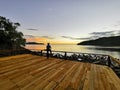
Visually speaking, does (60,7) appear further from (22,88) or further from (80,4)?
(22,88)

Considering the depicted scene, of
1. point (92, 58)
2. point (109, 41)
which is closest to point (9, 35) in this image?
point (92, 58)

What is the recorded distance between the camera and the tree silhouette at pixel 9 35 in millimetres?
22245

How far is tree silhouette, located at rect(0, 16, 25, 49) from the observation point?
22245mm

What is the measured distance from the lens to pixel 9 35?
77.5 ft

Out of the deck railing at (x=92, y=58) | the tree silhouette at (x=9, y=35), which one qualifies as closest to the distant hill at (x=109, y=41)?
the deck railing at (x=92, y=58)

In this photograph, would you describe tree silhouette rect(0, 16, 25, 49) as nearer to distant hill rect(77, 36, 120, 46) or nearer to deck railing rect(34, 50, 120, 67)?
deck railing rect(34, 50, 120, 67)

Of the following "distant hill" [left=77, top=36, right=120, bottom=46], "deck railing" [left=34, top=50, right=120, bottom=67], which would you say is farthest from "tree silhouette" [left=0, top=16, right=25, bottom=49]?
"distant hill" [left=77, top=36, right=120, bottom=46]

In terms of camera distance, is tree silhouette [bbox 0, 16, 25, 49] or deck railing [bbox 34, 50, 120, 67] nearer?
deck railing [bbox 34, 50, 120, 67]

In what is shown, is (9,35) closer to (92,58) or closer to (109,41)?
(92,58)

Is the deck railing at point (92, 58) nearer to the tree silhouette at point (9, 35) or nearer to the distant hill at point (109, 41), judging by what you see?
the tree silhouette at point (9, 35)

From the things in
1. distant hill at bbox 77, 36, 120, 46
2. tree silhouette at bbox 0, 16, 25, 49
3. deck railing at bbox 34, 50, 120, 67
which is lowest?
deck railing at bbox 34, 50, 120, 67

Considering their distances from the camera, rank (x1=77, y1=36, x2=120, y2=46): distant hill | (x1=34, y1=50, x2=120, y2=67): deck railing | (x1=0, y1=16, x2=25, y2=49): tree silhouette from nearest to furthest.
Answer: (x1=34, y1=50, x2=120, y2=67): deck railing, (x1=0, y1=16, x2=25, y2=49): tree silhouette, (x1=77, y1=36, x2=120, y2=46): distant hill

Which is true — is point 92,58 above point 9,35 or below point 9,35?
below

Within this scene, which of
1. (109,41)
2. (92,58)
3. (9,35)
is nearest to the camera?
(9,35)
